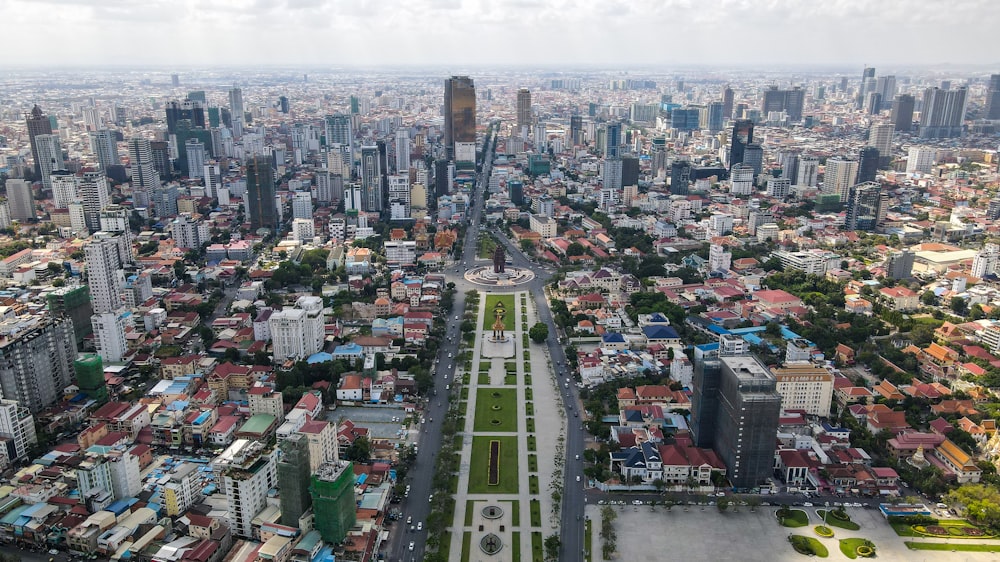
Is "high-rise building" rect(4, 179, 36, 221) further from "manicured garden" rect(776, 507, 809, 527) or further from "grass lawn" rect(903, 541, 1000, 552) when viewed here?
"grass lawn" rect(903, 541, 1000, 552)

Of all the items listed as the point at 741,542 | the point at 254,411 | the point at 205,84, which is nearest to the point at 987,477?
the point at 741,542

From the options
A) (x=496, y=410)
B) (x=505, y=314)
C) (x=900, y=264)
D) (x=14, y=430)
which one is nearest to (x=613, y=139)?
(x=900, y=264)

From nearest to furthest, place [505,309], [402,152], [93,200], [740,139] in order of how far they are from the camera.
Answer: [505,309] → [93,200] → [402,152] → [740,139]

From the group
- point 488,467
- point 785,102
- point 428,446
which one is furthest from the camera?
point 785,102

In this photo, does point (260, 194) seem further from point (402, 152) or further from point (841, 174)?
Answer: point (841, 174)

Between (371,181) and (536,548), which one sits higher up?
(371,181)

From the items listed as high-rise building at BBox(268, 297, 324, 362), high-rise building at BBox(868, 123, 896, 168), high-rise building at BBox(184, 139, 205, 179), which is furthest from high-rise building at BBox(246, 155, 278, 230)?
high-rise building at BBox(868, 123, 896, 168)

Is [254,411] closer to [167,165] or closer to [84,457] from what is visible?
[84,457]
